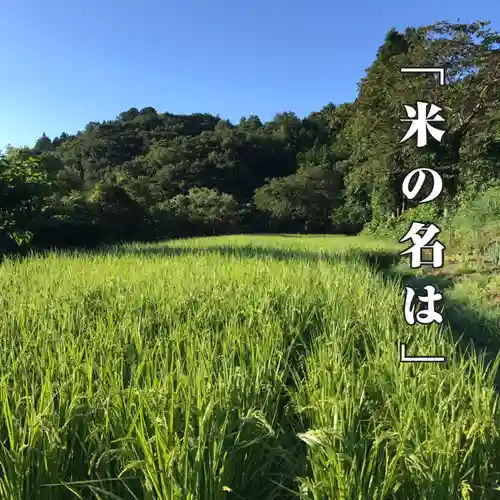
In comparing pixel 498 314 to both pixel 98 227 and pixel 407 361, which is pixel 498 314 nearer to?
pixel 407 361

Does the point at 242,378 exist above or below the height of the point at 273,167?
below

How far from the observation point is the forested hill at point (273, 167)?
11.3 meters

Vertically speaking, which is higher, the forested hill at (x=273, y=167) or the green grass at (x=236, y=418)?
the forested hill at (x=273, y=167)

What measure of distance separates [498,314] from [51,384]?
4.03 metres

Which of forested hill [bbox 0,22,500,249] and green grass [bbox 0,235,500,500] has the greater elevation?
forested hill [bbox 0,22,500,249]

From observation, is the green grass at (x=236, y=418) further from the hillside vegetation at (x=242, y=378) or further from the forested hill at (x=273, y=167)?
the forested hill at (x=273, y=167)

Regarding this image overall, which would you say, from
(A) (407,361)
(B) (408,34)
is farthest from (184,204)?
(A) (407,361)

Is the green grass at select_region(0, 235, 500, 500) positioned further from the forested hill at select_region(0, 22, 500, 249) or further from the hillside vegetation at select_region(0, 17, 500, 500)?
the forested hill at select_region(0, 22, 500, 249)

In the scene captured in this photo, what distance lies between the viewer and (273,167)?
109 ft

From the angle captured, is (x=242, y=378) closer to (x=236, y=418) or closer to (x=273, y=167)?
(x=236, y=418)

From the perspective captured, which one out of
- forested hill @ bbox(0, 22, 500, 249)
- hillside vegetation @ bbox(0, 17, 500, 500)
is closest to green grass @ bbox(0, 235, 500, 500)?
hillside vegetation @ bbox(0, 17, 500, 500)

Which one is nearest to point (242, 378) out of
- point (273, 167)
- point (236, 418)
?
point (236, 418)

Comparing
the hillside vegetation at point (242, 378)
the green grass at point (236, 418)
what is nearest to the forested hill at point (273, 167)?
the hillside vegetation at point (242, 378)

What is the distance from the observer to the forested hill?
1133 centimetres
